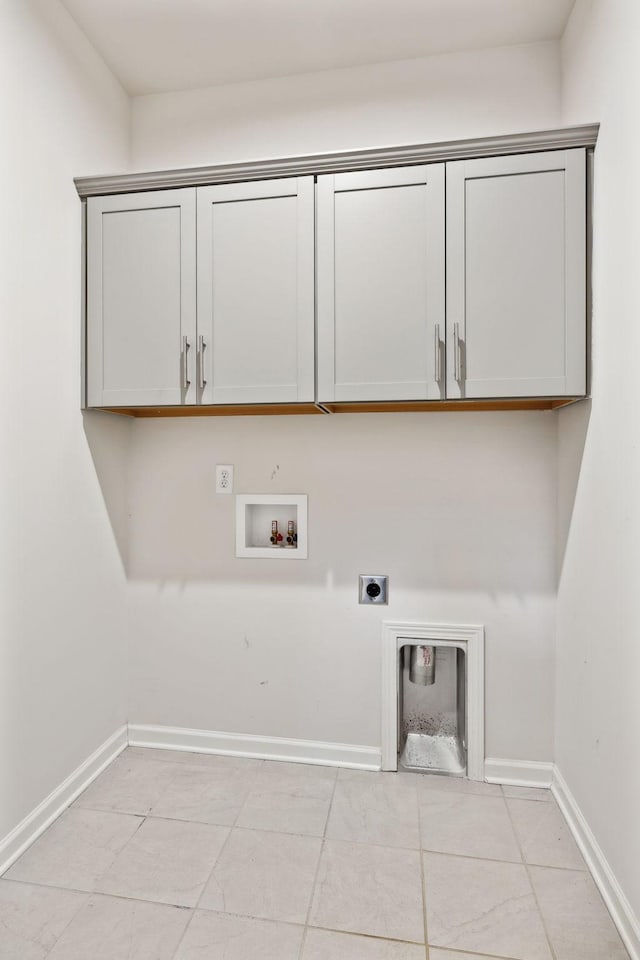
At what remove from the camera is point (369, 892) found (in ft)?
4.99

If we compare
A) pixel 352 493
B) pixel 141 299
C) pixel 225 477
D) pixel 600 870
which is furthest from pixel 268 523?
pixel 600 870

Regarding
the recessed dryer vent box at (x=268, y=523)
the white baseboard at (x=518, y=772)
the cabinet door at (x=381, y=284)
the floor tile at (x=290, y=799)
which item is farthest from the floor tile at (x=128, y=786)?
the cabinet door at (x=381, y=284)

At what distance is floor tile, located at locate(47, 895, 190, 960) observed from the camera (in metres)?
1.33

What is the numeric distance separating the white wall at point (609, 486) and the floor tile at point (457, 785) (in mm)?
293

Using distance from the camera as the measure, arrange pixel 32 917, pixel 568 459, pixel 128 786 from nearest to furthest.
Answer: pixel 32 917 < pixel 568 459 < pixel 128 786

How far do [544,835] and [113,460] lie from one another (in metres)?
2.06

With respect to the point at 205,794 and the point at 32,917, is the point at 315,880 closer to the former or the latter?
the point at 205,794

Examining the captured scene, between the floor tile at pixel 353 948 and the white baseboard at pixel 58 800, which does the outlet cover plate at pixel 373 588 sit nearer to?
the floor tile at pixel 353 948

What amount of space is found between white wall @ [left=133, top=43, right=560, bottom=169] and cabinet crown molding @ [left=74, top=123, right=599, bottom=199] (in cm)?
24

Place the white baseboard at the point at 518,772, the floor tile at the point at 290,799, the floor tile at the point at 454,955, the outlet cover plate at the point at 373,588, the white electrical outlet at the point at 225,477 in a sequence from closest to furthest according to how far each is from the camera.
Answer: the floor tile at the point at 454,955 < the floor tile at the point at 290,799 < the white baseboard at the point at 518,772 < the outlet cover plate at the point at 373,588 < the white electrical outlet at the point at 225,477

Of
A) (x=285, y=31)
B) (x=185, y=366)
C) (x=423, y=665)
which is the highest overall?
(x=285, y=31)

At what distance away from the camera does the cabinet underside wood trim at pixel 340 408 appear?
6.15ft

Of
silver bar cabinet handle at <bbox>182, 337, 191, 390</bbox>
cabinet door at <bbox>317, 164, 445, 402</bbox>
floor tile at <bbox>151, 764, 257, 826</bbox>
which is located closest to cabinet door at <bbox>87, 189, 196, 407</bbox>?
silver bar cabinet handle at <bbox>182, 337, 191, 390</bbox>

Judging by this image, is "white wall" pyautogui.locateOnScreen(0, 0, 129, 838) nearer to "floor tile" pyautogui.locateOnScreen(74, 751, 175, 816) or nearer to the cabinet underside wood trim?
"floor tile" pyautogui.locateOnScreen(74, 751, 175, 816)
